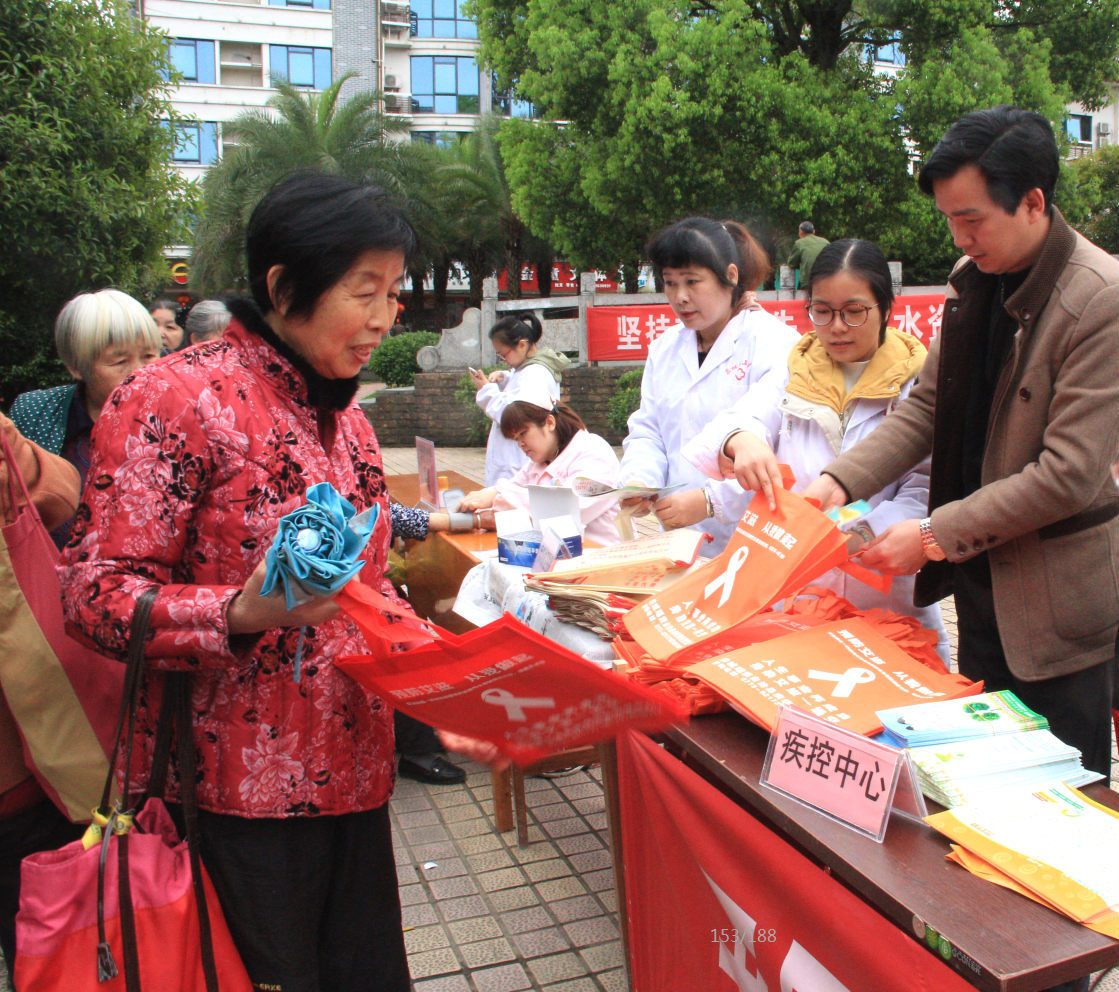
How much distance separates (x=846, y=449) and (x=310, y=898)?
149cm

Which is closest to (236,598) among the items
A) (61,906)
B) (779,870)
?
(61,906)

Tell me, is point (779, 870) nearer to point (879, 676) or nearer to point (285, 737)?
point (879, 676)

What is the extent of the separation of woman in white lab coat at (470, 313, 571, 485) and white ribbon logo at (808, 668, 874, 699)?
358cm

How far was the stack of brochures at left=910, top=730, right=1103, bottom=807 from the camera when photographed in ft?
4.18

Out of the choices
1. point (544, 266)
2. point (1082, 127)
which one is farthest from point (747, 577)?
point (1082, 127)

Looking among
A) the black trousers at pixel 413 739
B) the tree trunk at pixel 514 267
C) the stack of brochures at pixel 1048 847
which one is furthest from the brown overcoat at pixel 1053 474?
the tree trunk at pixel 514 267

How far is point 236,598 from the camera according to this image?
126 cm

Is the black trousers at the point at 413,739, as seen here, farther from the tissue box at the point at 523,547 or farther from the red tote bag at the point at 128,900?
the red tote bag at the point at 128,900

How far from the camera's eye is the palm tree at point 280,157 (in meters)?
21.9

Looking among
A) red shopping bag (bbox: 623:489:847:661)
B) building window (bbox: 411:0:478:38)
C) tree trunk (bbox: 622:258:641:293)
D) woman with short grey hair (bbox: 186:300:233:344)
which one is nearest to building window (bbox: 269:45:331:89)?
building window (bbox: 411:0:478:38)

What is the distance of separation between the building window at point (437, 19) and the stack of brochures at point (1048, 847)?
39.0 metres

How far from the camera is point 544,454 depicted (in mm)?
3594

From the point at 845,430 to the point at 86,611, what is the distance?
1680mm

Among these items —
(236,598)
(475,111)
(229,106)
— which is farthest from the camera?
(475,111)
